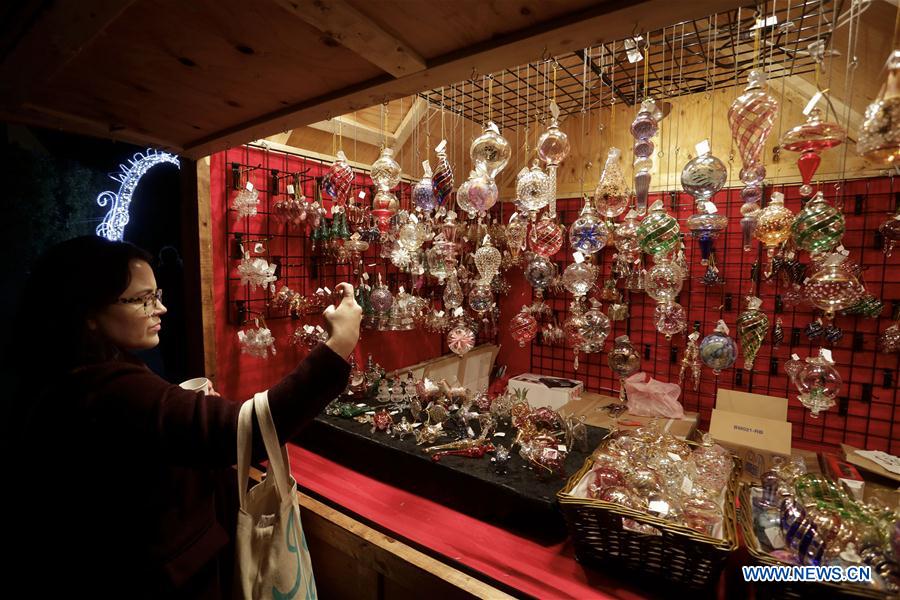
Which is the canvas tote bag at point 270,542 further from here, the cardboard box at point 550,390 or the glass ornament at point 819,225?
the cardboard box at point 550,390

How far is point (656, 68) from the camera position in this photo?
2.57 meters

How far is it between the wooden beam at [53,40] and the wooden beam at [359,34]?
367 mm

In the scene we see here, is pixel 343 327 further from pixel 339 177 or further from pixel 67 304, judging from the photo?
pixel 339 177

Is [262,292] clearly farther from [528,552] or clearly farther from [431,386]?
[528,552]

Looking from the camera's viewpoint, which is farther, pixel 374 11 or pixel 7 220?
pixel 7 220

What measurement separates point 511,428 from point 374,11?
165cm

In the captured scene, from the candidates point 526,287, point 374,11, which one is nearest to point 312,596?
point 374,11

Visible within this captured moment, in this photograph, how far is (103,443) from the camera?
872 millimetres

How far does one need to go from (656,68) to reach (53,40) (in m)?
2.89

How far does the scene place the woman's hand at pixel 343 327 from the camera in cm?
91

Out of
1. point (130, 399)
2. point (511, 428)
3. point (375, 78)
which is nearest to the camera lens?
point (130, 399)

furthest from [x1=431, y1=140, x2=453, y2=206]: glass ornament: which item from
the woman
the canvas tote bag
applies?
the canvas tote bag

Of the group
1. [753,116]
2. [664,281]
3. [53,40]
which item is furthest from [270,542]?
[753,116]

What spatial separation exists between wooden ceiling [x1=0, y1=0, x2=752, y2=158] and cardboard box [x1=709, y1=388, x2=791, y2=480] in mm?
2253
